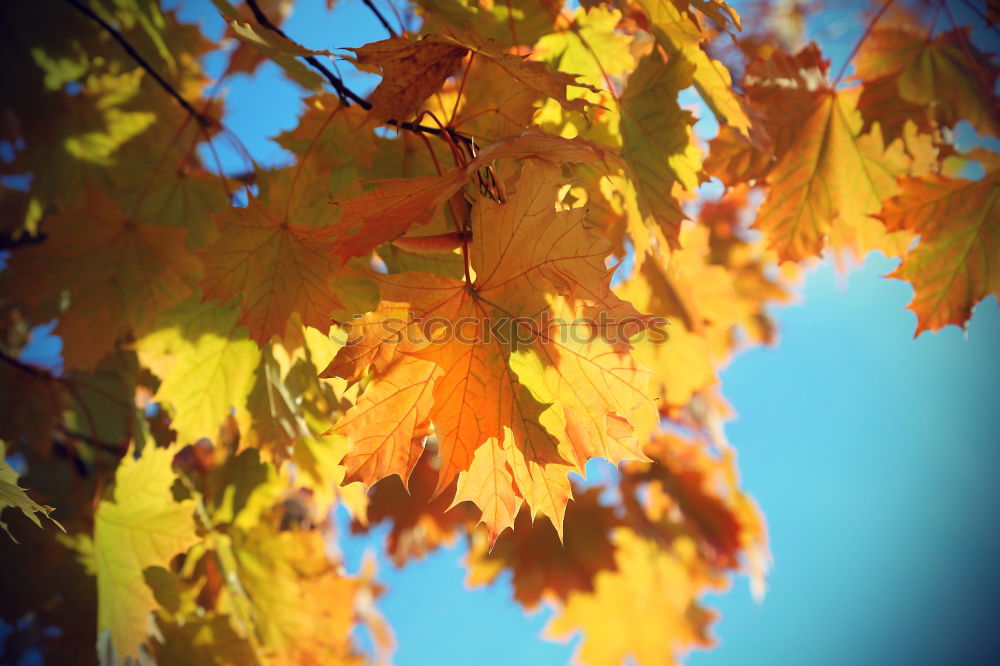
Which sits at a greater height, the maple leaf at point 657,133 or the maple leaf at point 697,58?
the maple leaf at point 697,58

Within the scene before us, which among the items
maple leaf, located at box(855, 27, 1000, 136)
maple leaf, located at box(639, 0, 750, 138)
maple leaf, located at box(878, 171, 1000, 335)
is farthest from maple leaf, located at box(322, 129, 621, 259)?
maple leaf, located at box(855, 27, 1000, 136)

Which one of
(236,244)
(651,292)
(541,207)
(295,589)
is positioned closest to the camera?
(541,207)

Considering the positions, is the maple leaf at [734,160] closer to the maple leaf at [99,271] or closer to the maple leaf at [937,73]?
the maple leaf at [937,73]

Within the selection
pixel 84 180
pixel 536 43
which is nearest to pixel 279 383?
pixel 536 43

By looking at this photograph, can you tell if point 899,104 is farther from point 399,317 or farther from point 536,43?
point 399,317

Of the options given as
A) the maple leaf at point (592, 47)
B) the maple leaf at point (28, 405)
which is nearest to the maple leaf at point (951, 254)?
the maple leaf at point (592, 47)

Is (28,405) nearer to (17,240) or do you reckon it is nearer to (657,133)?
(17,240)
